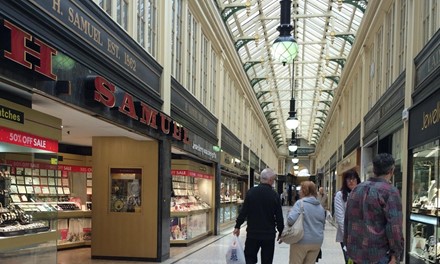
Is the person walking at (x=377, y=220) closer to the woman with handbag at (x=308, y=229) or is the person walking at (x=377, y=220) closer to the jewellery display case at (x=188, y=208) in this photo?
the woman with handbag at (x=308, y=229)

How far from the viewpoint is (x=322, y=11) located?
17.2 meters

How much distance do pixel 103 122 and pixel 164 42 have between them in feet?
9.03

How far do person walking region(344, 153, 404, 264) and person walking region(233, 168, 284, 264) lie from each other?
220cm

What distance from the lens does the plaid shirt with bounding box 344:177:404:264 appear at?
10.5 ft

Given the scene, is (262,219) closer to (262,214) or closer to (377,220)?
(262,214)

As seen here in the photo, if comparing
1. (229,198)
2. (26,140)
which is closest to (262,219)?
(26,140)

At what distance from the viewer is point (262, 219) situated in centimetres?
561

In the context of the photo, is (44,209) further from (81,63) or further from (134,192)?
(134,192)

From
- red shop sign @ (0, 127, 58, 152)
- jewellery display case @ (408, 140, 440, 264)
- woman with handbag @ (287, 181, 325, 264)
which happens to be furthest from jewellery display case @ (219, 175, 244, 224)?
red shop sign @ (0, 127, 58, 152)

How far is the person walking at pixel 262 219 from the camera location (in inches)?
221

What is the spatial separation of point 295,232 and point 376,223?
1974 mm

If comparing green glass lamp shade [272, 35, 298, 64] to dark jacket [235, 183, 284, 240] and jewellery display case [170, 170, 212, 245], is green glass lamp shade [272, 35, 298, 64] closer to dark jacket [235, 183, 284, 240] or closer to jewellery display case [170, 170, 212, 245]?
dark jacket [235, 183, 284, 240]

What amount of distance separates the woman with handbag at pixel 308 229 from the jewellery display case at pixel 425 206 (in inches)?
70.8

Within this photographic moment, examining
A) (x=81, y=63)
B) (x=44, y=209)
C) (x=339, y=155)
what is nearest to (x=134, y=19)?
(x=81, y=63)
